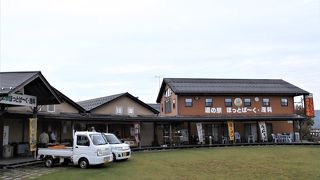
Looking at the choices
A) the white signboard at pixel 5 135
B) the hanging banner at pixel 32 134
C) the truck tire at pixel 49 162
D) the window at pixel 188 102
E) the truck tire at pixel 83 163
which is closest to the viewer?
the truck tire at pixel 83 163

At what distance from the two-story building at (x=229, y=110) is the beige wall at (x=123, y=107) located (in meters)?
2.58

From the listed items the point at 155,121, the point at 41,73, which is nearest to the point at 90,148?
the point at 41,73

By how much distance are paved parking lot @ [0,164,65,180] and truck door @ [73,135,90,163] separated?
815mm

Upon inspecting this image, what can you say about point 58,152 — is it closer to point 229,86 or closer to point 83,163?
point 83,163

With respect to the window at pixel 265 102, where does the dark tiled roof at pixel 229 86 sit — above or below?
above

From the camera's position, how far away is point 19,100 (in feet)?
54.8

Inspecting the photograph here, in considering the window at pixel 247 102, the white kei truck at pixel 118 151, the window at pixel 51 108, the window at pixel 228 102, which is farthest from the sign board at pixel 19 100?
the window at pixel 247 102

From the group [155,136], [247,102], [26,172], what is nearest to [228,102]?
[247,102]

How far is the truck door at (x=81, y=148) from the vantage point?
16.2 metres

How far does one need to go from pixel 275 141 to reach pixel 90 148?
22202 millimetres

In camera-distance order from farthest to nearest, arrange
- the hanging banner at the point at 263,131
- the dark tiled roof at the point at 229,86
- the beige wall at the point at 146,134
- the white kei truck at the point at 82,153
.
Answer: the dark tiled roof at the point at 229,86, the hanging banner at the point at 263,131, the beige wall at the point at 146,134, the white kei truck at the point at 82,153

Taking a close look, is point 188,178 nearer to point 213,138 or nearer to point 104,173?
point 104,173

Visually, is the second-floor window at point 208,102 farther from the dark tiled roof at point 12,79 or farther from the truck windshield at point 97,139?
the dark tiled roof at point 12,79

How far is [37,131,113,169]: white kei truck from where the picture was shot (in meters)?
16.0
